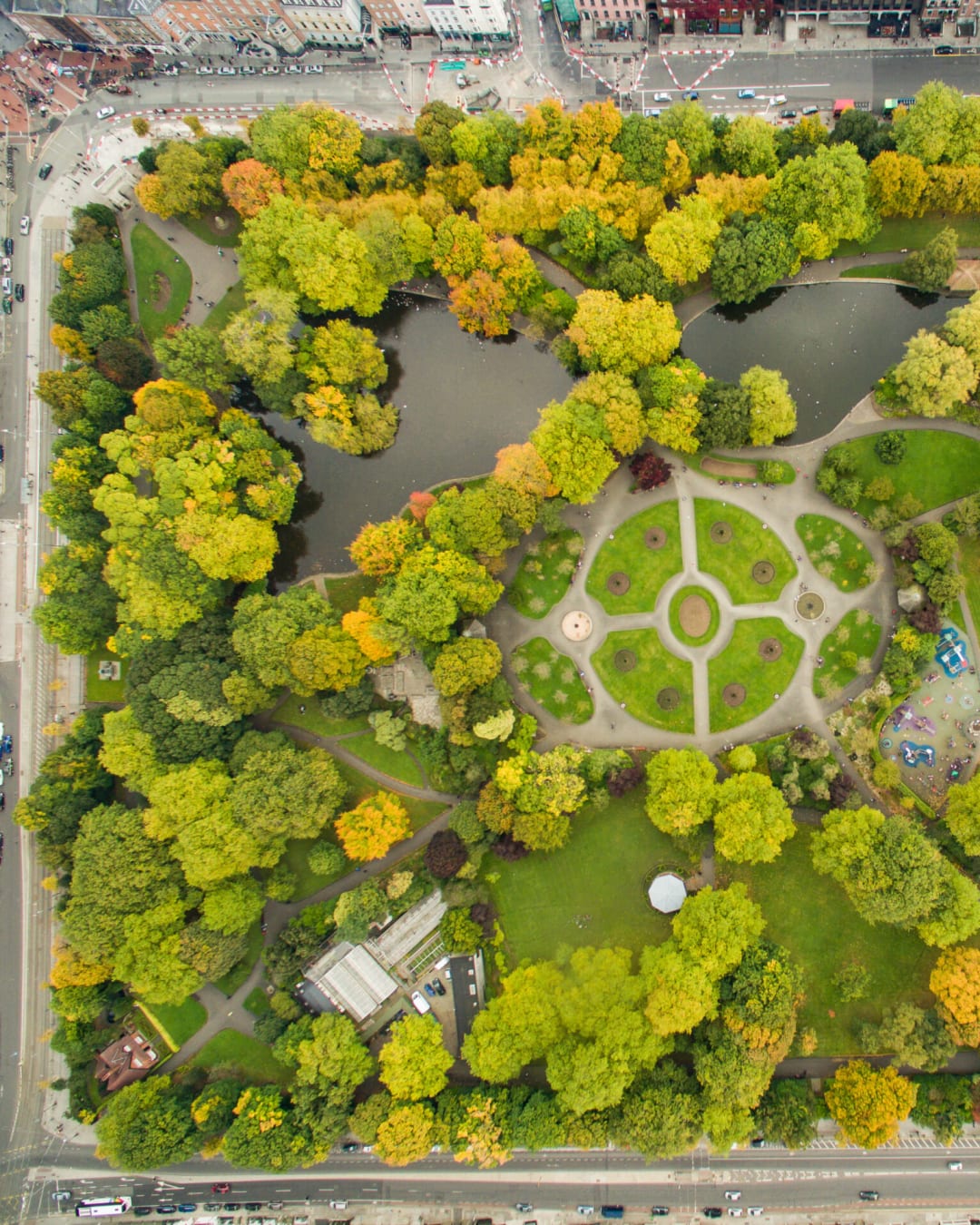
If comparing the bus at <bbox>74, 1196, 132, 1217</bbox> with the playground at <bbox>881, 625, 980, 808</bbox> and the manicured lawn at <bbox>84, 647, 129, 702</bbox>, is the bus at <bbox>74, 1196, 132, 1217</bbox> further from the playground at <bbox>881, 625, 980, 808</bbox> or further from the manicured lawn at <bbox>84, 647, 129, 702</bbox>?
the playground at <bbox>881, 625, 980, 808</bbox>

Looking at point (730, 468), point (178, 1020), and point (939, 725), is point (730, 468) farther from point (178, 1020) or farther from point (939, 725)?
point (178, 1020)

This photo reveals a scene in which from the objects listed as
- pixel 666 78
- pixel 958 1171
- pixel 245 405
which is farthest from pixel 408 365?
pixel 958 1171

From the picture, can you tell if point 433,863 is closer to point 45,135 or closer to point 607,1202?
point 607,1202

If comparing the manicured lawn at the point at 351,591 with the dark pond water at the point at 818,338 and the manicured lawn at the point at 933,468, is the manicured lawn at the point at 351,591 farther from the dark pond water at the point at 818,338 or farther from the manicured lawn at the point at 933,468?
the manicured lawn at the point at 933,468

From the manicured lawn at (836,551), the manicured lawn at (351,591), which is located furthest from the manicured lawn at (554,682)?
the manicured lawn at (836,551)

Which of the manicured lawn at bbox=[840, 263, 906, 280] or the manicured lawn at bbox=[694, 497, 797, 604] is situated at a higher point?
the manicured lawn at bbox=[840, 263, 906, 280]

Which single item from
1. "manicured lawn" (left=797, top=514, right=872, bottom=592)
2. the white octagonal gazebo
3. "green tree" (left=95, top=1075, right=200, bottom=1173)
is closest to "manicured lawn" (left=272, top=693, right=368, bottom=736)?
the white octagonal gazebo

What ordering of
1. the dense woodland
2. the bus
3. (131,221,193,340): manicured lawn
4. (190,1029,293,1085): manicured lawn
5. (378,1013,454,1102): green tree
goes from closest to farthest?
the dense woodland → (378,1013,454,1102): green tree → the bus → (190,1029,293,1085): manicured lawn → (131,221,193,340): manicured lawn
